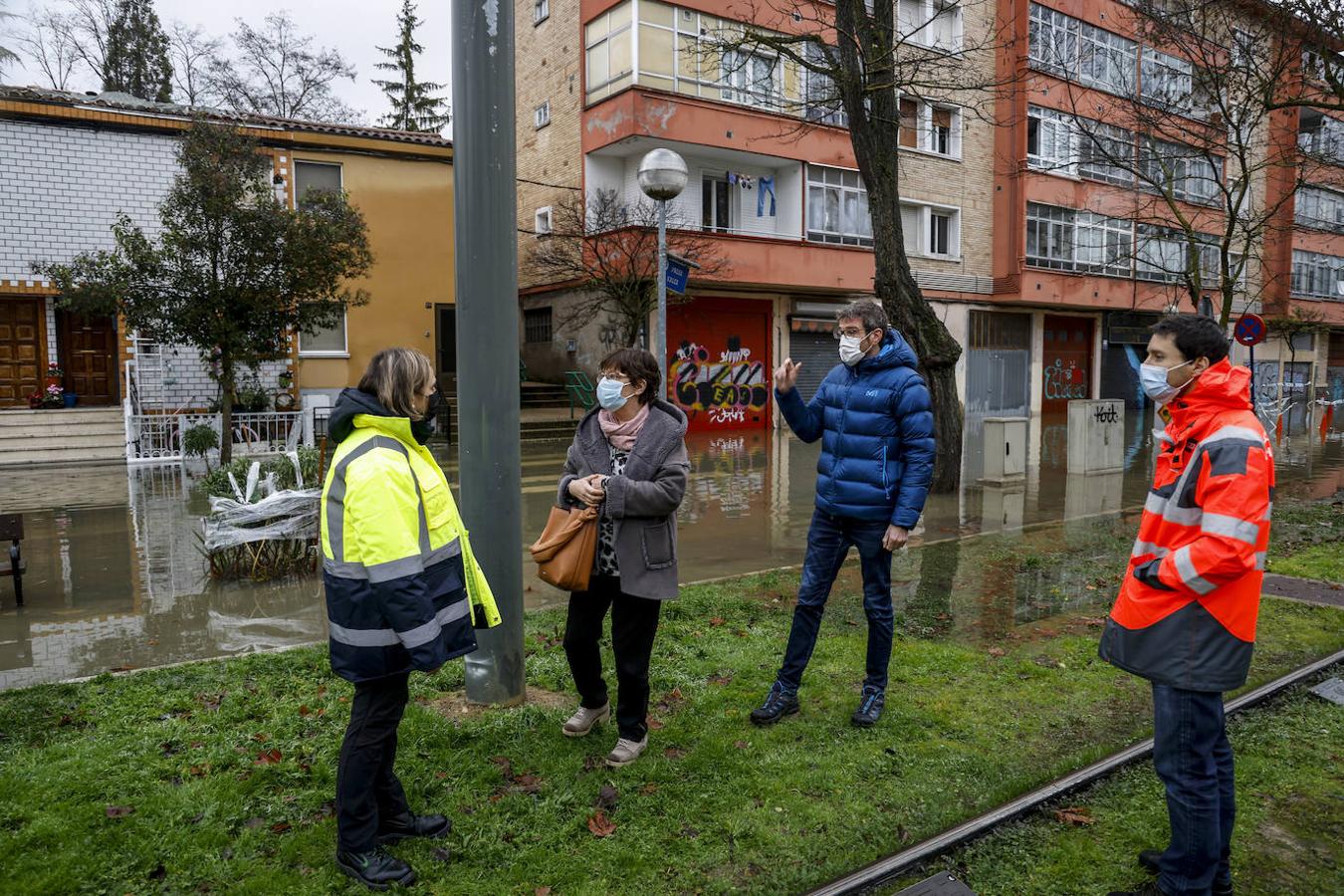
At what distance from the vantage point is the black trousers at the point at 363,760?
313 centimetres

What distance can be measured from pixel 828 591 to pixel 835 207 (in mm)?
21326

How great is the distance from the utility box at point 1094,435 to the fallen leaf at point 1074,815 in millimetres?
11939

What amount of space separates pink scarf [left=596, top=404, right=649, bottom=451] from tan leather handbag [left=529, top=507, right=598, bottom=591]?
0.33 m

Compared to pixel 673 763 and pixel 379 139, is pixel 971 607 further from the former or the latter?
pixel 379 139

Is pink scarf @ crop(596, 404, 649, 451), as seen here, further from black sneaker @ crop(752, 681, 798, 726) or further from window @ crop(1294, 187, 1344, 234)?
window @ crop(1294, 187, 1344, 234)

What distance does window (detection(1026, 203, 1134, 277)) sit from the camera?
94.2 feet

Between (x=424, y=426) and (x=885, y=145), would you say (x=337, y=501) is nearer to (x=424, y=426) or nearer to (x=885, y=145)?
(x=424, y=426)

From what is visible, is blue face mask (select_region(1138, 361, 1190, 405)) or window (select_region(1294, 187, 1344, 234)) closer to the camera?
blue face mask (select_region(1138, 361, 1190, 405))

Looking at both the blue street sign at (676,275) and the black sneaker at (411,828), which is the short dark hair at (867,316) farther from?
the blue street sign at (676,275)

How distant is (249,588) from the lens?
7.18 m

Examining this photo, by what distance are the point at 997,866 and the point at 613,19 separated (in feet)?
71.1

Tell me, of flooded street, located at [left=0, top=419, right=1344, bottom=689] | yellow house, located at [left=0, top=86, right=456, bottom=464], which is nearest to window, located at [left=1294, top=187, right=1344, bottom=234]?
flooded street, located at [left=0, top=419, right=1344, bottom=689]

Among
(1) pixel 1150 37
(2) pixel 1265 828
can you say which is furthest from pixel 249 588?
(1) pixel 1150 37

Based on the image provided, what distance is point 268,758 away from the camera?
3984mm
